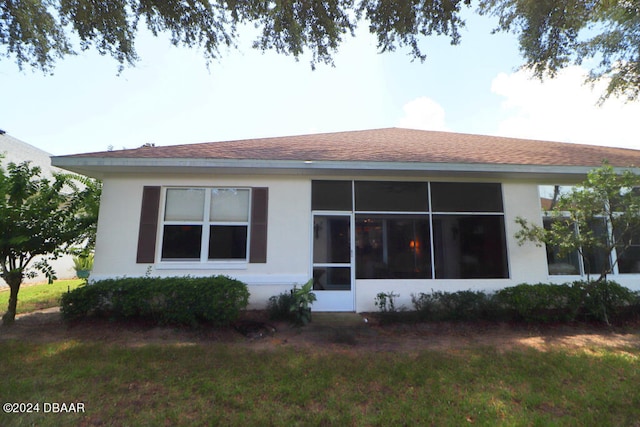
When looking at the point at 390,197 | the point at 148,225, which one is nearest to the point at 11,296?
the point at 148,225

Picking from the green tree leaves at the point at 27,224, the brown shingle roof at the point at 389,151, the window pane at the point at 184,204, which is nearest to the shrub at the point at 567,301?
the brown shingle roof at the point at 389,151

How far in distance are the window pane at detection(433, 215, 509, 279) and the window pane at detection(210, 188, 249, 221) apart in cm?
459

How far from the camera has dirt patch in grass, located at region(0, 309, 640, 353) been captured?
4906 mm

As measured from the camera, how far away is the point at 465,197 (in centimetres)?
734

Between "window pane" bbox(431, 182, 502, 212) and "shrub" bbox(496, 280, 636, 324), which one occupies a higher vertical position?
"window pane" bbox(431, 182, 502, 212)

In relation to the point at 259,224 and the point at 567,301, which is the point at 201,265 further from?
the point at 567,301

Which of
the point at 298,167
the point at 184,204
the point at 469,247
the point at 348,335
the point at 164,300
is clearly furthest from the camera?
the point at 469,247

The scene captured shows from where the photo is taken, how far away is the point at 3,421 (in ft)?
9.53

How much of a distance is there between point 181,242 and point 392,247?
4.92 metres

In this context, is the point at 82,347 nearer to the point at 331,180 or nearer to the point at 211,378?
the point at 211,378

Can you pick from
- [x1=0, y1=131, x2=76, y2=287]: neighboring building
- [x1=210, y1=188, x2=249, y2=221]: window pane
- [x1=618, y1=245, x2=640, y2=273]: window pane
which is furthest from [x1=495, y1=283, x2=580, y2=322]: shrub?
[x1=0, y1=131, x2=76, y2=287]: neighboring building

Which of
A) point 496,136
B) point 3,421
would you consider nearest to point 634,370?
point 3,421

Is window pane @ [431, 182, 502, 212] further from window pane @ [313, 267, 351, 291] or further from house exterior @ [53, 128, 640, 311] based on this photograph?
window pane @ [313, 267, 351, 291]

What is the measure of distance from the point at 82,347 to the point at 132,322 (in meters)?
1.12
